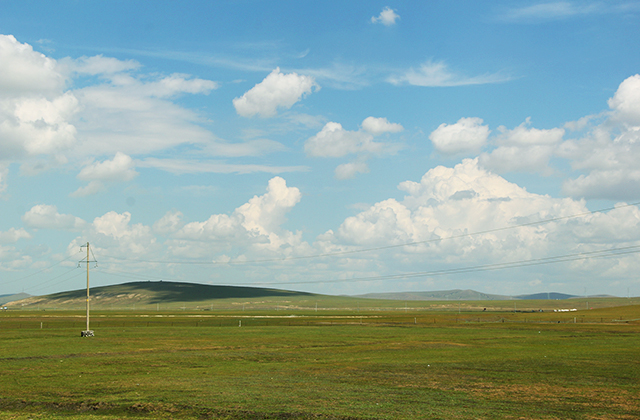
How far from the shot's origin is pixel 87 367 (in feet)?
120

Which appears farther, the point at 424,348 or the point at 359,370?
the point at 424,348

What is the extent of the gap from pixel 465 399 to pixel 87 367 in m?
26.1

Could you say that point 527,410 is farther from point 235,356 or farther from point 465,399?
point 235,356

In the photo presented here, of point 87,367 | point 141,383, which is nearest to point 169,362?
point 87,367

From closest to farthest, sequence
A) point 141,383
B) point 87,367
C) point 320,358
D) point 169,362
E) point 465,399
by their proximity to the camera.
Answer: point 465,399 → point 141,383 → point 87,367 → point 169,362 → point 320,358

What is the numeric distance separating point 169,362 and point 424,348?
24196 millimetres

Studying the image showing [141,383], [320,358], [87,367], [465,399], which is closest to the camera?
[465,399]

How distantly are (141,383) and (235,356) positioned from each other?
53.5 ft

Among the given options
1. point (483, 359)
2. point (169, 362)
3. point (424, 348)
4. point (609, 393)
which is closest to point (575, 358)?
point (483, 359)

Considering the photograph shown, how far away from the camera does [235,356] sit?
44.5 meters

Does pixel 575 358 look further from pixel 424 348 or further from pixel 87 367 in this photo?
pixel 87 367

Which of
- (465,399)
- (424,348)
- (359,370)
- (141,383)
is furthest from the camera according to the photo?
(424,348)

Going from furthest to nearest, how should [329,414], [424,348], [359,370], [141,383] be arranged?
[424,348] < [359,370] < [141,383] < [329,414]

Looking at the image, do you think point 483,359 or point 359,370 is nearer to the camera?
point 359,370
